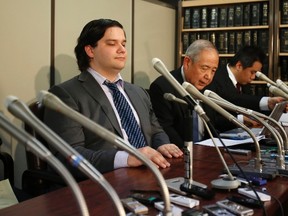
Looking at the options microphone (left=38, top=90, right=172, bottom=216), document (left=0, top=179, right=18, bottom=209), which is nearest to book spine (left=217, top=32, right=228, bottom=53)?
document (left=0, top=179, right=18, bottom=209)

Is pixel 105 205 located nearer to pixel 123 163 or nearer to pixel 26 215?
pixel 26 215

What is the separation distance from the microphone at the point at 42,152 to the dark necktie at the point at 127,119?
123 centimetres

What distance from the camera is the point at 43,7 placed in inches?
100

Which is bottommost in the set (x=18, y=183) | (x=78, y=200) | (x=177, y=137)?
(x=18, y=183)

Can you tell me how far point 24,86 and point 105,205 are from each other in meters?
1.67

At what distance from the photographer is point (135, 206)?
95 centimetres

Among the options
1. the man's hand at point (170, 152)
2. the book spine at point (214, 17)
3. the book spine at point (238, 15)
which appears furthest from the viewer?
the book spine at point (214, 17)

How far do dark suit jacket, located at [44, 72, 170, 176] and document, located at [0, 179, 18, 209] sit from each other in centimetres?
32

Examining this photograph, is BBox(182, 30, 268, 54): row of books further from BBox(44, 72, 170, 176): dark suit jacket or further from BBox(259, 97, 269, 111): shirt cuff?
BBox(44, 72, 170, 176): dark suit jacket

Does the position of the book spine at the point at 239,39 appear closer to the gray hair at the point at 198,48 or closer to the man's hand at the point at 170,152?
the gray hair at the point at 198,48

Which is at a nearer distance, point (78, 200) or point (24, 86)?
point (78, 200)

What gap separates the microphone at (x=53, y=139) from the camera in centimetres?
64

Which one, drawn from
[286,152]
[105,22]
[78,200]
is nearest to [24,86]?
[105,22]

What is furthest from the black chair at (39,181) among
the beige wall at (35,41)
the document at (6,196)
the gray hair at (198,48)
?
the gray hair at (198,48)
